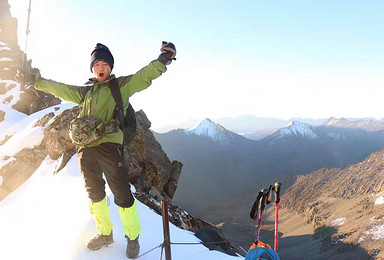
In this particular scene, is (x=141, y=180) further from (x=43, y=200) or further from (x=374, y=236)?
(x=374, y=236)

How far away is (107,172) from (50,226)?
3.33 meters

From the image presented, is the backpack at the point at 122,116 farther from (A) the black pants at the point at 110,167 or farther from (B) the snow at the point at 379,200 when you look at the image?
(B) the snow at the point at 379,200

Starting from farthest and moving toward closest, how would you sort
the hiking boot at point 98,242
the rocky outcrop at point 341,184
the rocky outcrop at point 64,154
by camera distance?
the rocky outcrop at point 341,184, the rocky outcrop at point 64,154, the hiking boot at point 98,242

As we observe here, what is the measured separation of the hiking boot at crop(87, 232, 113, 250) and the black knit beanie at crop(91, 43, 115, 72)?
11.9 feet

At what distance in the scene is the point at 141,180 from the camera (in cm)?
1402

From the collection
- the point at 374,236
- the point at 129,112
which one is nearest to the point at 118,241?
the point at 129,112

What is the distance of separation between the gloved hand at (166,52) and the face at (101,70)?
4.30 ft

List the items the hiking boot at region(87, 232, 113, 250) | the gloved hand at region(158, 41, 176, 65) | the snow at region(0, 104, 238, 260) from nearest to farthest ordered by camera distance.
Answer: the gloved hand at region(158, 41, 176, 65)
the hiking boot at region(87, 232, 113, 250)
the snow at region(0, 104, 238, 260)

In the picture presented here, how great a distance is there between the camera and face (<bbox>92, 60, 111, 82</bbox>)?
16.9 ft

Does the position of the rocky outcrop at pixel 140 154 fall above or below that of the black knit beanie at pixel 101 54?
below

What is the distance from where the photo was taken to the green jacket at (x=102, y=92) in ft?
16.4

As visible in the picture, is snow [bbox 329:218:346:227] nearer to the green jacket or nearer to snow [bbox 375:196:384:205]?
snow [bbox 375:196:384:205]

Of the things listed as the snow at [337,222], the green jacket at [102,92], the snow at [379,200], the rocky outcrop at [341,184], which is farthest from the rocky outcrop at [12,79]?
the rocky outcrop at [341,184]

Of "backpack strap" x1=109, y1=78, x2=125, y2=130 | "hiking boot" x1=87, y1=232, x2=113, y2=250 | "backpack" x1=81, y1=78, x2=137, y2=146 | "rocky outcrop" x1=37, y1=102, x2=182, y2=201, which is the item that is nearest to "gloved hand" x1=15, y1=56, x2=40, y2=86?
"backpack" x1=81, y1=78, x2=137, y2=146
